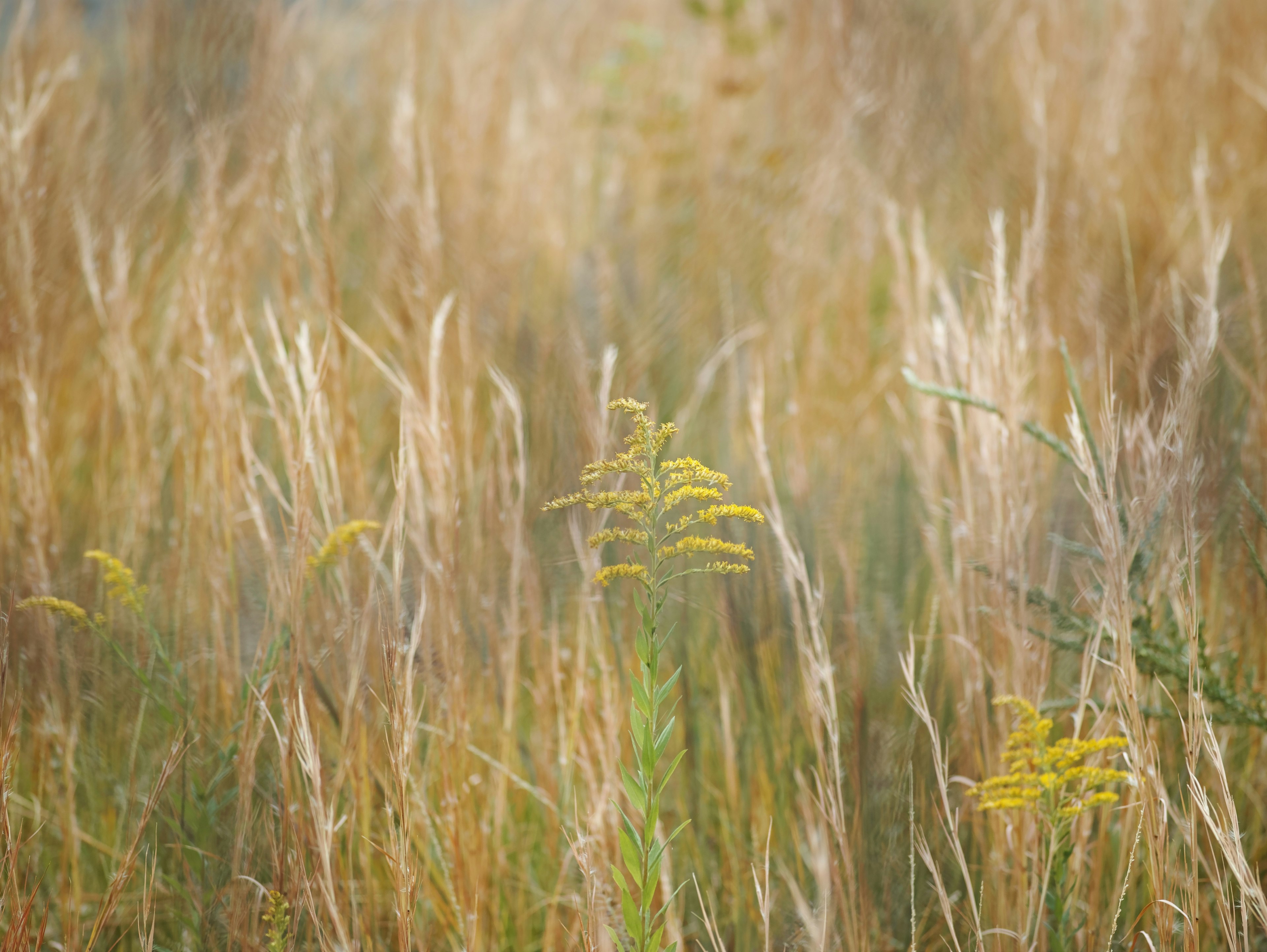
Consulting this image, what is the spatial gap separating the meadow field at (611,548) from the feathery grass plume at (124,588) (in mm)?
13

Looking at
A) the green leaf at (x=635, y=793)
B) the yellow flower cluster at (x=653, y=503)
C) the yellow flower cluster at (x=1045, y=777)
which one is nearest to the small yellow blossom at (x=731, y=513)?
the yellow flower cluster at (x=653, y=503)

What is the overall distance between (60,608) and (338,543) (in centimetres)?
31

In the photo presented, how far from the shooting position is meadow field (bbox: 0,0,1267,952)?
35.1 inches

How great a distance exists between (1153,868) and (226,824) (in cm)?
98

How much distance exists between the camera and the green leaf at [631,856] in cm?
71

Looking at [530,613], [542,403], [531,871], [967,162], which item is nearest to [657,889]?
[531,871]

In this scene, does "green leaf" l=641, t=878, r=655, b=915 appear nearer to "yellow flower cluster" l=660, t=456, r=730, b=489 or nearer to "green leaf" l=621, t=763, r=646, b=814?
"green leaf" l=621, t=763, r=646, b=814

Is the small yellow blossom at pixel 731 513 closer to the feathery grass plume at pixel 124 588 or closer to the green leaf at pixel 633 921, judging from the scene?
the green leaf at pixel 633 921

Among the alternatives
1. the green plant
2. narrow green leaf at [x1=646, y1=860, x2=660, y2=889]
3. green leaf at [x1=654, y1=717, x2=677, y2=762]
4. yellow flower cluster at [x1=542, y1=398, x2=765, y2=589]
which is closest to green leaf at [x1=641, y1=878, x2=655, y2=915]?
narrow green leaf at [x1=646, y1=860, x2=660, y2=889]

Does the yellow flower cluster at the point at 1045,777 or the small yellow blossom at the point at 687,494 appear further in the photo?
the yellow flower cluster at the point at 1045,777

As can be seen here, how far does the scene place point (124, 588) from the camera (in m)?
1.13

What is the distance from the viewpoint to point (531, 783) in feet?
4.03

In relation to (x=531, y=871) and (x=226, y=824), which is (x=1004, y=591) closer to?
(x=531, y=871)

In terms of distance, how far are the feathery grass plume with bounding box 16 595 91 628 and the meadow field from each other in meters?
0.01
